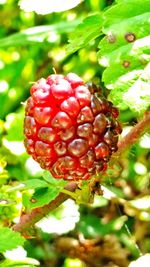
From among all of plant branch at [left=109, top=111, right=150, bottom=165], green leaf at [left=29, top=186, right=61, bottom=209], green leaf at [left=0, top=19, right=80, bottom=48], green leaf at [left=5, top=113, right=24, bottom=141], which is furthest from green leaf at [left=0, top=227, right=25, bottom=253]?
green leaf at [left=0, top=19, right=80, bottom=48]

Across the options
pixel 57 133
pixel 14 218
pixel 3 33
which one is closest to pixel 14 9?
pixel 3 33

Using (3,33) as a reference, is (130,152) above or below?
below

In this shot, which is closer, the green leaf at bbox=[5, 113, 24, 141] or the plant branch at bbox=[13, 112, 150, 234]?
the plant branch at bbox=[13, 112, 150, 234]

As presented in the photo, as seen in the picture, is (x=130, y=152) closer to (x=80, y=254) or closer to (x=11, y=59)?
(x=80, y=254)

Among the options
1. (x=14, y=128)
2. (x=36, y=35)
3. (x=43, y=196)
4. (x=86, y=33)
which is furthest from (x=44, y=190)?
(x=36, y=35)

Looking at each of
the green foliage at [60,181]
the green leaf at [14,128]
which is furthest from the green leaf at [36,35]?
the green leaf at [14,128]

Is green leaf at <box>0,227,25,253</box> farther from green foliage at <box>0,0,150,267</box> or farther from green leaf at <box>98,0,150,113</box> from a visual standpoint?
green leaf at <box>98,0,150,113</box>
